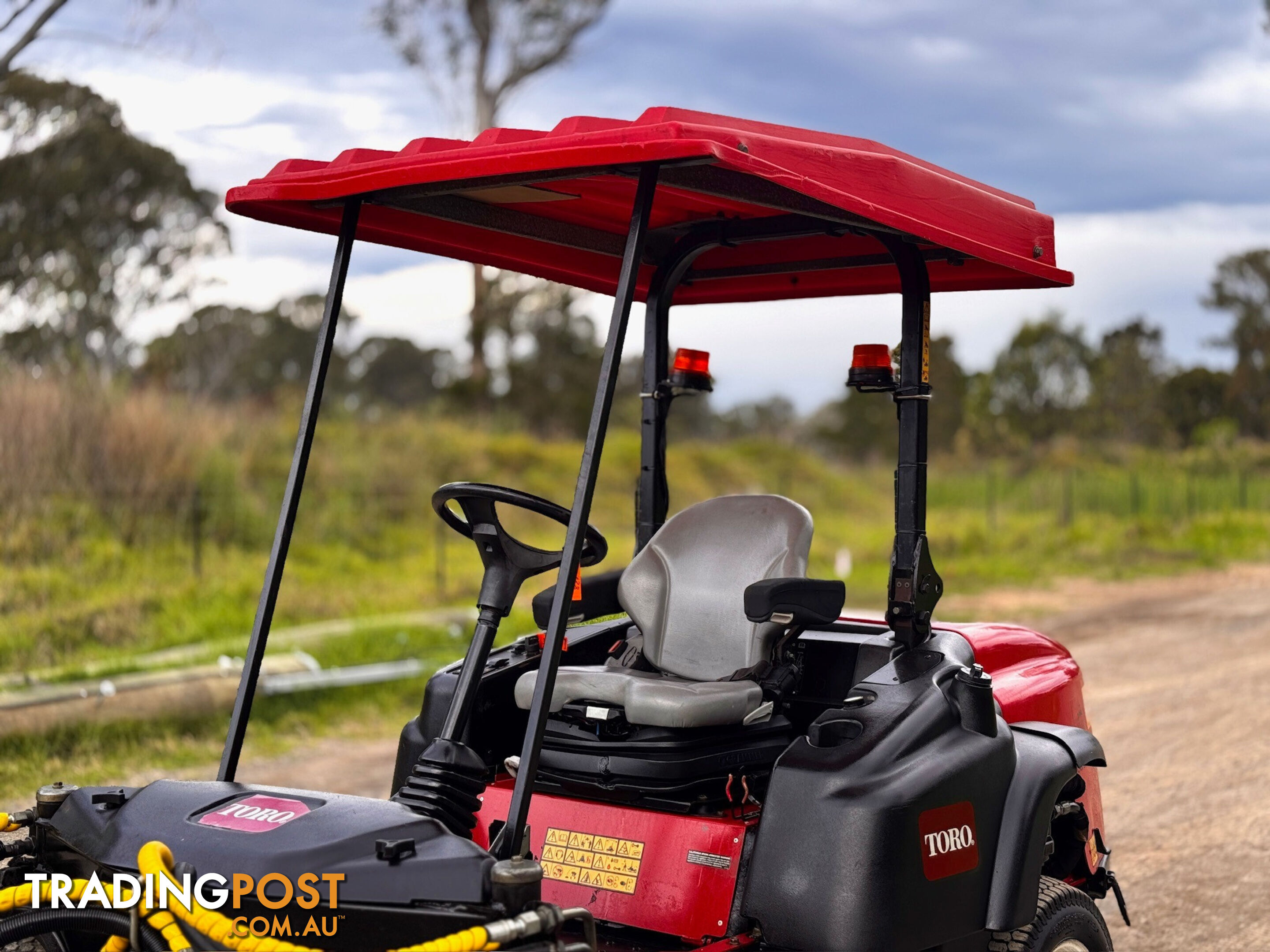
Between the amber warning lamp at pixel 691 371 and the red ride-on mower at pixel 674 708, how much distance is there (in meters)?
0.02

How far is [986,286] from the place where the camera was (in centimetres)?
417

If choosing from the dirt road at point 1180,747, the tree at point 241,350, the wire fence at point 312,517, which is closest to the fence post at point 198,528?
the wire fence at point 312,517

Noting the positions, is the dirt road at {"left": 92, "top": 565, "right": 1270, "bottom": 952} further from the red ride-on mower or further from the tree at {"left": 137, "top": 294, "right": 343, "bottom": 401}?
the tree at {"left": 137, "top": 294, "right": 343, "bottom": 401}

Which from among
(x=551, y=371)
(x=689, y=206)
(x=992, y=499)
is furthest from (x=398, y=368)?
(x=689, y=206)

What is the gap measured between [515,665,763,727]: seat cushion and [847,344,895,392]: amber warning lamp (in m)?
0.92

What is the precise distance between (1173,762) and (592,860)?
5.15 metres

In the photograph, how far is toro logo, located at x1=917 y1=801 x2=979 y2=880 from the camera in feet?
10.1

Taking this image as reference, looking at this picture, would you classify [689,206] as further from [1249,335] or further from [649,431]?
[1249,335]

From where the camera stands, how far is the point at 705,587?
13.0 ft

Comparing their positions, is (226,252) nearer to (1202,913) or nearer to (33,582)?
(33,582)

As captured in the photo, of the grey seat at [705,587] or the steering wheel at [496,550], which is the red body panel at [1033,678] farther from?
the steering wheel at [496,550]

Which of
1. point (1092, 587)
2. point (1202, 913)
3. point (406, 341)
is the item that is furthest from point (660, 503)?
point (406, 341)

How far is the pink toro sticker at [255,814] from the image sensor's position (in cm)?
268

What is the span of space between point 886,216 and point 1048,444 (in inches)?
1479
